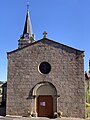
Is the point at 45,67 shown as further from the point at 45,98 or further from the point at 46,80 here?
the point at 45,98

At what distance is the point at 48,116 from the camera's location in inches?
852

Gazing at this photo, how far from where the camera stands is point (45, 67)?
22.2 metres

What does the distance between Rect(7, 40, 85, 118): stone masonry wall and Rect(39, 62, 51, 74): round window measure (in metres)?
0.33

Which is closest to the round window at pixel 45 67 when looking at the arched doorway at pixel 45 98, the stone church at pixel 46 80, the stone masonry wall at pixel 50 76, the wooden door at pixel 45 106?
the stone church at pixel 46 80

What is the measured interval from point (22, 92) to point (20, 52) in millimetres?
4189

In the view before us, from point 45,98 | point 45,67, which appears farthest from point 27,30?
point 45,98

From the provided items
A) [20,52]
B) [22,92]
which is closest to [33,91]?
[22,92]

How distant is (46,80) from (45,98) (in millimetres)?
1848

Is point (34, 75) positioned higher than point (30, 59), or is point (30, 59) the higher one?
point (30, 59)

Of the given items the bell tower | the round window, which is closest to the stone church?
the round window

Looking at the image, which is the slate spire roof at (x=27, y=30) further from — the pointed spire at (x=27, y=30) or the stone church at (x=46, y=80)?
the stone church at (x=46, y=80)

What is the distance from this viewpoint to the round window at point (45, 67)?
22125 mm

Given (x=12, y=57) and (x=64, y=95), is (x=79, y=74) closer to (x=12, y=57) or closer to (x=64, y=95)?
(x=64, y=95)

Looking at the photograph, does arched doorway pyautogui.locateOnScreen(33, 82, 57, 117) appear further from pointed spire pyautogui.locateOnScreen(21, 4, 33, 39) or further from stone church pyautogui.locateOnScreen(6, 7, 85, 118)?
pointed spire pyautogui.locateOnScreen(21, 4, 33, 39)
